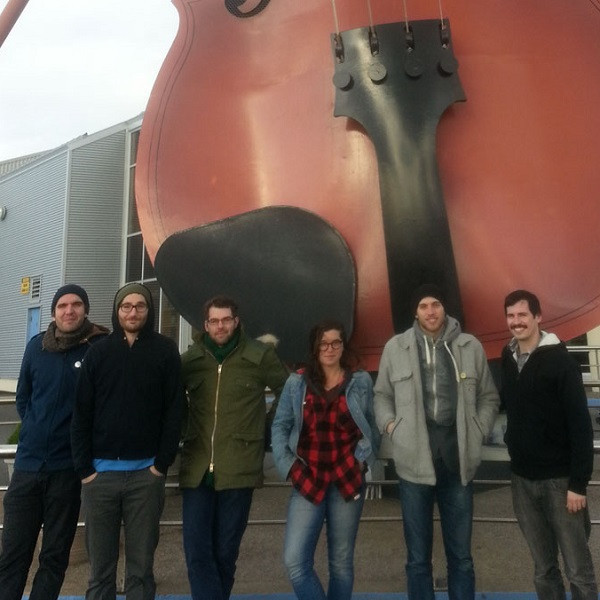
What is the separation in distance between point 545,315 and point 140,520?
1.41 meters

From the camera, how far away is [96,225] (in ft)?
37.8

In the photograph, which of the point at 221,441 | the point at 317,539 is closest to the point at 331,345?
the point at 221,441

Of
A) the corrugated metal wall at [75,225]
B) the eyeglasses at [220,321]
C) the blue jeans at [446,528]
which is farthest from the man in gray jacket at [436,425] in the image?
the corrugated metal wall at [75,225]

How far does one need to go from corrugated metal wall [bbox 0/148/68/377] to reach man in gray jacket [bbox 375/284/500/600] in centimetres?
1062

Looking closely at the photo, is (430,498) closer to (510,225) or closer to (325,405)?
(325,405)

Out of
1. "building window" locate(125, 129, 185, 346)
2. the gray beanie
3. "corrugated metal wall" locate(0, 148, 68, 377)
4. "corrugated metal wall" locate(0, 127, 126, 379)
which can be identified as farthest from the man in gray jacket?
"corrugated metal wall" locate(0, 148, 68, 377)

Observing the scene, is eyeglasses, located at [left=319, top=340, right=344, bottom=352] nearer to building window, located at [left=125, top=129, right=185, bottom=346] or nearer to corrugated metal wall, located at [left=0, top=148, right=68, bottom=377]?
building window, located at [left=125, top=129, right=185, bottom=346]

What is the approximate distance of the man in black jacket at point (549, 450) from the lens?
1641 millimetres

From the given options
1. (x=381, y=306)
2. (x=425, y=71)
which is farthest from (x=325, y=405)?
(x=425, y=71)

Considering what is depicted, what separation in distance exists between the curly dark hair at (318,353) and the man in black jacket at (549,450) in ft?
1.56

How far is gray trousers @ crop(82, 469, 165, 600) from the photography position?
1771 millimetres

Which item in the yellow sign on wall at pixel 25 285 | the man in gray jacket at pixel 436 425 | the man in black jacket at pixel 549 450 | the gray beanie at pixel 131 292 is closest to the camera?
the man in black jacket at pixel 549 450

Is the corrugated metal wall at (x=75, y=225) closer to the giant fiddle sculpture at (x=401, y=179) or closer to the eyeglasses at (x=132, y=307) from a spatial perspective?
the giant fiddle sculpture at (x=401, y=179)

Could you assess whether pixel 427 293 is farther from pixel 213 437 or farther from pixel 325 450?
pixel 213 437
